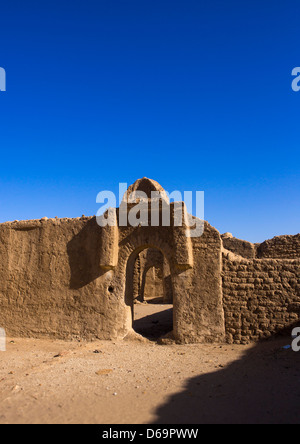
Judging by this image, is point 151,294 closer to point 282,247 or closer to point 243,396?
point 282,247

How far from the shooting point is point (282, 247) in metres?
12.0

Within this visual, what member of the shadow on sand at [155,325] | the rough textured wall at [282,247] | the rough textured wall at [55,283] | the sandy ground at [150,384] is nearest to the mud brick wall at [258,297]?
the sandy ground at [150,384]

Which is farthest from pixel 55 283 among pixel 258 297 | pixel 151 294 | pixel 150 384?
pixel 151 294

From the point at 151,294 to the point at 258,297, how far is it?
1178 cm

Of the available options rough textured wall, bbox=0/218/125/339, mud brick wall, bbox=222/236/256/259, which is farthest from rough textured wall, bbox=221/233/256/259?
rough textured wall, bbox=0/218/125/339

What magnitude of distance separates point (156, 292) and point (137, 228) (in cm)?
1117

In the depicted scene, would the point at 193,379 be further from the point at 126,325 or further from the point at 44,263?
the point at 44,263

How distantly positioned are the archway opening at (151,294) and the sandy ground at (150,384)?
1.82m

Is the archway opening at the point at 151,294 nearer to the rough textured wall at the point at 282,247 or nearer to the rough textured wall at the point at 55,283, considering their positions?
the rough textured wall at the point at 55,283

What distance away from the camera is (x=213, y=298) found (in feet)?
23.8

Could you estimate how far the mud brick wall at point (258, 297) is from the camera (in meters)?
6.98

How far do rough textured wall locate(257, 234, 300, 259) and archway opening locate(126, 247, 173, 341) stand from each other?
4.12 meters
